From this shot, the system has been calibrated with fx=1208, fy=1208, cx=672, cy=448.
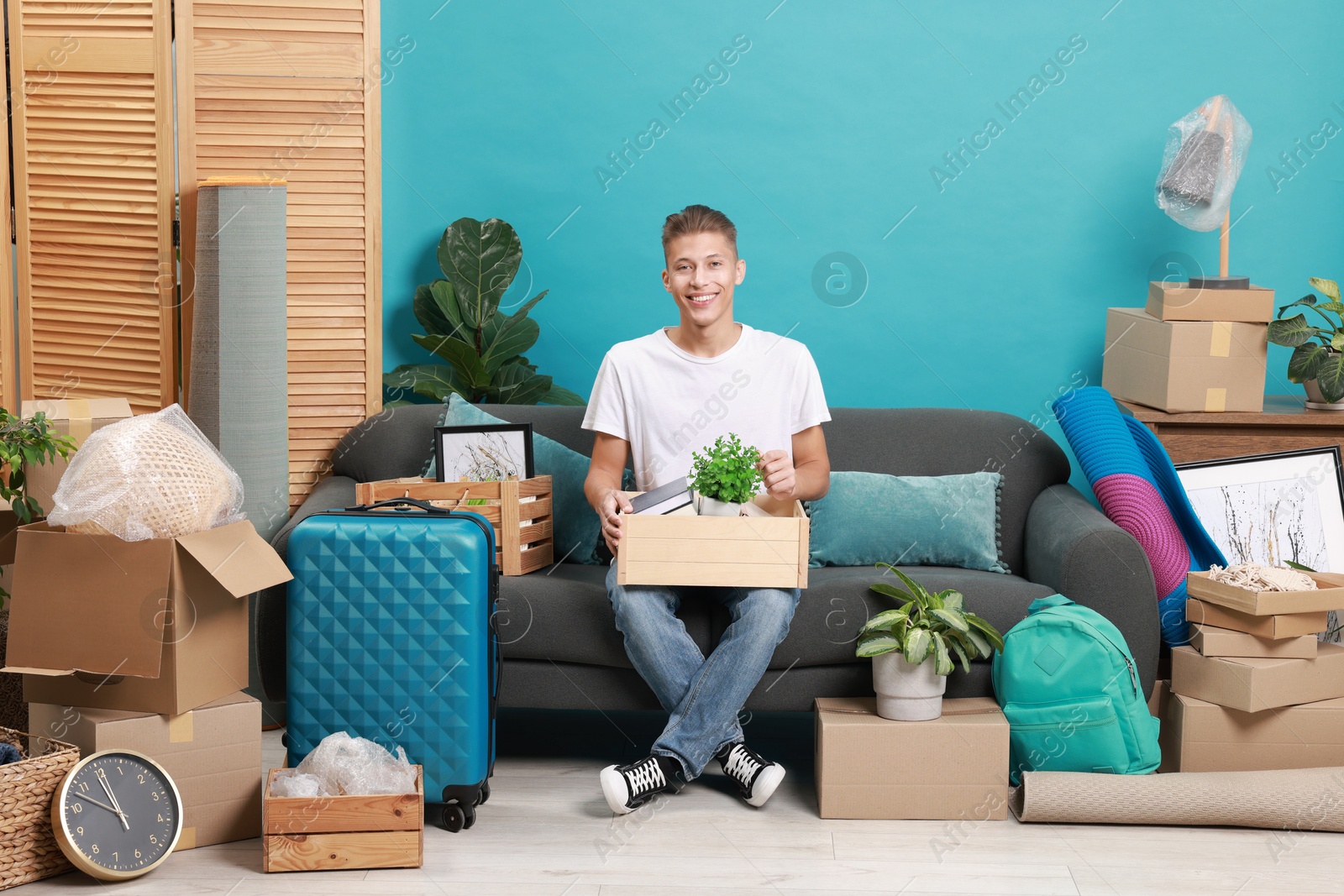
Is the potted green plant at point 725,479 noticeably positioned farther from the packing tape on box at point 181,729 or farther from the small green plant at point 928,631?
the packing tape on box at point 181,729

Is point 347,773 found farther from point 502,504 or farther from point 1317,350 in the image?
point 1317,350

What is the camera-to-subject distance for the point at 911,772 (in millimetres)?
2439

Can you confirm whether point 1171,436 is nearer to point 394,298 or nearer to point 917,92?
point 917,92

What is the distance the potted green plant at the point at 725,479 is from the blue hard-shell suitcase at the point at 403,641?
461mm

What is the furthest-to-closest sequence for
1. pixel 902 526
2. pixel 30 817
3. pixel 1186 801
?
pixel 902 526 < pixel 1186 801 < pixel 30 817

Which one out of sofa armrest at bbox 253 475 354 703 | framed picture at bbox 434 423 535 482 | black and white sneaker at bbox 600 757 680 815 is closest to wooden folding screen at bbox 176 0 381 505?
framed picture at bbox 434 423 535 482

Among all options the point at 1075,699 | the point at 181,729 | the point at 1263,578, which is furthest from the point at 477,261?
the point at 1263,578

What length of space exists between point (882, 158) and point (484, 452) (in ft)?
4.72

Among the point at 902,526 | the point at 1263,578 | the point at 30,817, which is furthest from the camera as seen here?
the point at 902,526

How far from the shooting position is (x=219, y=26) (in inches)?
125

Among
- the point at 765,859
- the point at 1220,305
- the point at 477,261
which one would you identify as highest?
the point at 477,261

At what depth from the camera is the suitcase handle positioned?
2.47 m

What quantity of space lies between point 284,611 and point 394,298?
1.26m

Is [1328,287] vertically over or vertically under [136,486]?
over
